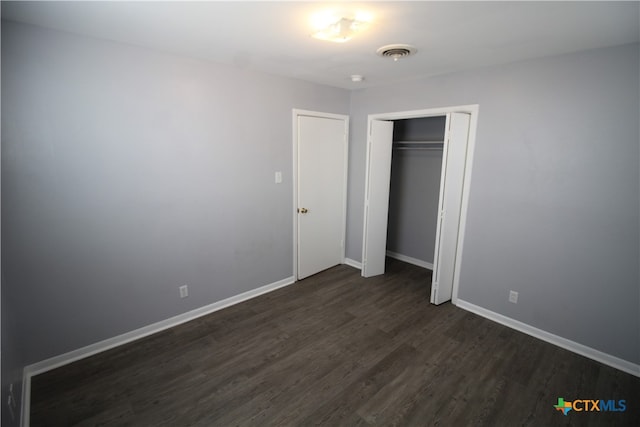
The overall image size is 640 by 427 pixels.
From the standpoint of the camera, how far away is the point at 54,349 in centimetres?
231

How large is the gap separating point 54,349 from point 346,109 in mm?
3724

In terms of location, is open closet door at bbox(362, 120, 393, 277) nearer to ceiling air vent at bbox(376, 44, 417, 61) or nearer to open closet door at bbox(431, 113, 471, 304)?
open closet door at bbox(431, 113, 471, 304)

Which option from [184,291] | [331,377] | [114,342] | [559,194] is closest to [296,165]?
[184,291]

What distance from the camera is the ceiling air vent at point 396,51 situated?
7.44 ft

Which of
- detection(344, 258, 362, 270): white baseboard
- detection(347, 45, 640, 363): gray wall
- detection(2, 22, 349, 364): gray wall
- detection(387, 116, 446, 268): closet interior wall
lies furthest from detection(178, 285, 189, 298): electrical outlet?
detection(387, 116, 446, 268): closet interior wall

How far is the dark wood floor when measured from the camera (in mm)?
1966

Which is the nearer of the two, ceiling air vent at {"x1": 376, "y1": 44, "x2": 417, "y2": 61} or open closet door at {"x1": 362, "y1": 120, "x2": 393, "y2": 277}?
ceiling air vent at {"x1": 376, "y1": 44, "x2": 417, "y2": 61}

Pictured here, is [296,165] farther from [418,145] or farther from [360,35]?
[418,145]

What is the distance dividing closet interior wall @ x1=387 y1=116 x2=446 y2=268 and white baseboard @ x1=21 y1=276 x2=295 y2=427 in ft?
7.22

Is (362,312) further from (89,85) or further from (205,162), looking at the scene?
(89,85)

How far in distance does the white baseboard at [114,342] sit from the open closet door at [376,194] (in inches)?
53.2

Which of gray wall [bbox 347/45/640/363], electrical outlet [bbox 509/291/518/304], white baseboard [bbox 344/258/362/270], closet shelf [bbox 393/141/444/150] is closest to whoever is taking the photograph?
gray wall [bbox 347/45/640/363]

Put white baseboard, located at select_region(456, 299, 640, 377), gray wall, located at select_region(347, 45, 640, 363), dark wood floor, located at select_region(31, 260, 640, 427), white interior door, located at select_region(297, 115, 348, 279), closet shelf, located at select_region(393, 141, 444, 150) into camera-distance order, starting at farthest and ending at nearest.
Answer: closet shelf, located at select_region(393, 141, 444, 150) < white interior door, located at select_region(297, 115, 348, 279) < white baseboard, located at select_region(456, 299, 640, 377) < gray wall, located at select_region(347, 45, 640, 363) < dark wood floor, located at select_region(31, 260, 640, 427)

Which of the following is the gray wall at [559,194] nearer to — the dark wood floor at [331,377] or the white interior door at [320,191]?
the dark wood floor at [331,377]
